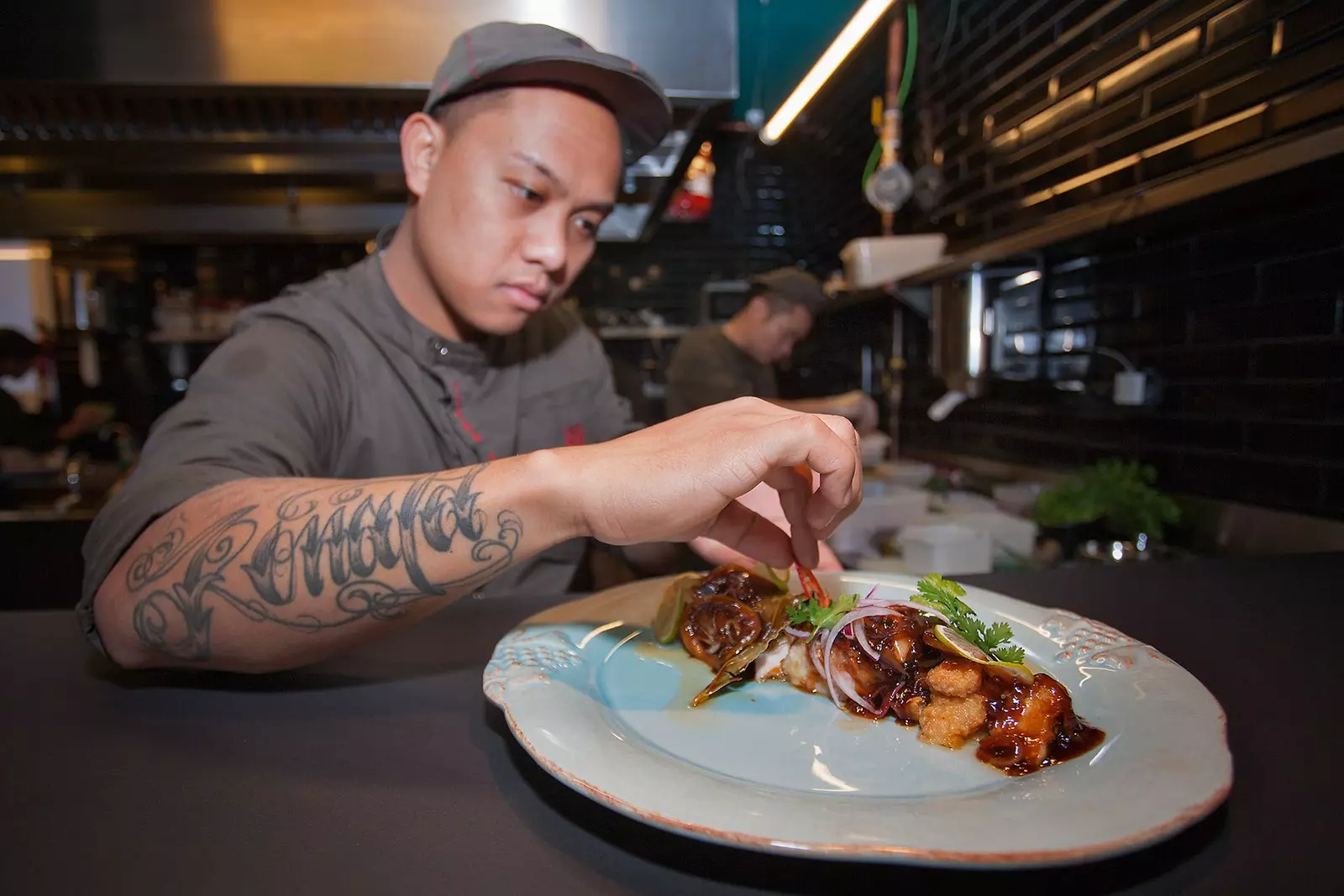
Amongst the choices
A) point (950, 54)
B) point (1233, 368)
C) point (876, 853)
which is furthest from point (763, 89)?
point (876, 853)

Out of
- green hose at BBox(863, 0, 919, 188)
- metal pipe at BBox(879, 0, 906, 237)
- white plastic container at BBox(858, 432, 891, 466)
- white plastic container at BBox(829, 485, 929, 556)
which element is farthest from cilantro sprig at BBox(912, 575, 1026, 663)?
green hose at BBox(863, 0, 919, 188)

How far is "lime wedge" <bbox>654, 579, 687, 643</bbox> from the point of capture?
0.92 metres

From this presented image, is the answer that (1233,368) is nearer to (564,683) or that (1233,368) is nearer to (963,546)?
(963,546)

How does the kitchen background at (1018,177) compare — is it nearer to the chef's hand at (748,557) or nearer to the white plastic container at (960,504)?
the white plastic container at (960,504)

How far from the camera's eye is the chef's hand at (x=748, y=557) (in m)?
1.19

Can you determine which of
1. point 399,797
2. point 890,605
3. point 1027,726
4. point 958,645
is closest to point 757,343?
point 890,605

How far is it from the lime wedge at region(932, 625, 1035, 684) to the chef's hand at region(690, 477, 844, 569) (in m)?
0.37

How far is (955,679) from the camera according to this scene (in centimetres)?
68

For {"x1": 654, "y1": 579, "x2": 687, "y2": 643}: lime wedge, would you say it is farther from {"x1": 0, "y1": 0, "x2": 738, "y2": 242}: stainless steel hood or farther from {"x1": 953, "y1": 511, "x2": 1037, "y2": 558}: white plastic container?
{"x1": 0, "y1": 0, "x2": 738, "y2": 242}: stainless steel hood

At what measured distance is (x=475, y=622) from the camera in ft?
3.35

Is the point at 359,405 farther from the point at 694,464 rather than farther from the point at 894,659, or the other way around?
the point at 894,659

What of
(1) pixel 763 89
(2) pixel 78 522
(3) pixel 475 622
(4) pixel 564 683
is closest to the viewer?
(4) pixel 564 683

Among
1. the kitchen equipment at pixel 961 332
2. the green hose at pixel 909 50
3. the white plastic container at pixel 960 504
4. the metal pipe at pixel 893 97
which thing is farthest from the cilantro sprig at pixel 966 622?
the green hose at pixel 909 50

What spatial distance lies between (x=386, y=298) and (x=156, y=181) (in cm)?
213
